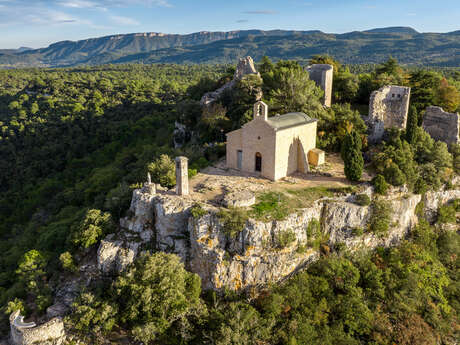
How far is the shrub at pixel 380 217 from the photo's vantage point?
77.3 ft

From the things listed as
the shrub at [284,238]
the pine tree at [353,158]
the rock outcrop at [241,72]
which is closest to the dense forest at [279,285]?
the pine tree at [353,158]

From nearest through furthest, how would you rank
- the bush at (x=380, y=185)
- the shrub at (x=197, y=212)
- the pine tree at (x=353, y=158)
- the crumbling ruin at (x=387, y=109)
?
1. the shrub at (x=197, y=212)
2. the bush at (x=380, y=185)
3. the pine tree at (x=353, y=158)
4. the crumbling ruin at (x=387, y=109)

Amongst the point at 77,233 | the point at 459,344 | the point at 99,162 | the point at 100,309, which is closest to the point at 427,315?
the point at 459,344

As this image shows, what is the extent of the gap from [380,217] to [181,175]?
14.1m

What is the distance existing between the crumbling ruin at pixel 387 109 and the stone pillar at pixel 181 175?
1981 centimetres

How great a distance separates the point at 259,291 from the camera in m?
20.7

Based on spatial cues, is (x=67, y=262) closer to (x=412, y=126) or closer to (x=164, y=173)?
(x=164, y=173)

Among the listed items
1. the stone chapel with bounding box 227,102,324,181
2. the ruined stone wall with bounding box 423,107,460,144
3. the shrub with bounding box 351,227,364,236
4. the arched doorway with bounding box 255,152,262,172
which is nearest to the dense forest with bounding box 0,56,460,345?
the shrub with bounding box 351,227,364,236

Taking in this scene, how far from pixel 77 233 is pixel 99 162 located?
33.6 meters

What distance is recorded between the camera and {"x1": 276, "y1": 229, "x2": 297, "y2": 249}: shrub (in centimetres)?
2039

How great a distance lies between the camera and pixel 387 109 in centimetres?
3459

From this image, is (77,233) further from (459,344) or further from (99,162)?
(99,162)

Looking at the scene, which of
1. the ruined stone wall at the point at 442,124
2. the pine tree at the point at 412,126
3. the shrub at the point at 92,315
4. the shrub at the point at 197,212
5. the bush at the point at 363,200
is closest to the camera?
the shrub at the point at 92,315

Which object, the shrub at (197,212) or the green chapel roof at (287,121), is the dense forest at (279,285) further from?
the green chapel roof at (287,121)
